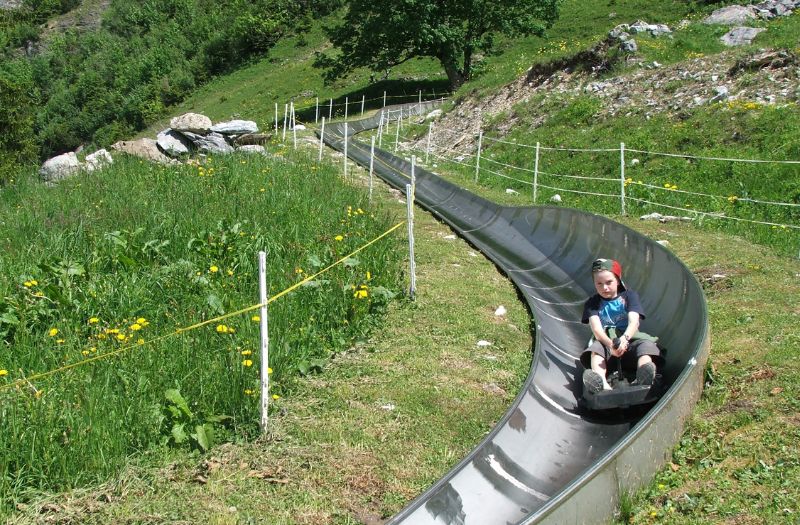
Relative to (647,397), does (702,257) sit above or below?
below

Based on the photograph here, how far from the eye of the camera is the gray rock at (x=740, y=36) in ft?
70.4

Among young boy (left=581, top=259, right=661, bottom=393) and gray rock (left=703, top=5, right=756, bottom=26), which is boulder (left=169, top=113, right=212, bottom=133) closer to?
gray rock (left=703, top=5, right=756, bottom=26)

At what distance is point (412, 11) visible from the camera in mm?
38031

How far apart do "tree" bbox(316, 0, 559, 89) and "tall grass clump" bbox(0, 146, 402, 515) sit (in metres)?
27.0

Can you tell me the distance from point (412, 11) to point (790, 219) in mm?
29315

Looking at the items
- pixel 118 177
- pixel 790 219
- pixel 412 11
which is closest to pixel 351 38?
pixel 412 11

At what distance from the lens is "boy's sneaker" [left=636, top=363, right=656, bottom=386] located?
19.3ft

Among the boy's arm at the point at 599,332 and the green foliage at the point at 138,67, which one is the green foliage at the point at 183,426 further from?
the green foliage at the point at 138,67

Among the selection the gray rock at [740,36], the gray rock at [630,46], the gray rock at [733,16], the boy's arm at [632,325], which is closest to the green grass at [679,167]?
the gray rock at [630,46]

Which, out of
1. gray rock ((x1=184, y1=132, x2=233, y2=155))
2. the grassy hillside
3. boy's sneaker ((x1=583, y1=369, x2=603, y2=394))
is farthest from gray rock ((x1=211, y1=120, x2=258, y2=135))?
boy's sneaker ((x1=583, y1=369, x2=603, y2=394))

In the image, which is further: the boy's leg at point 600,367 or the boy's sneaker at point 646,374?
the boy's leg at point 600,367

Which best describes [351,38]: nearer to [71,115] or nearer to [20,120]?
[20,120]

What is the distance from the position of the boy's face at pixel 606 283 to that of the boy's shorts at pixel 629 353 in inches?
19.0

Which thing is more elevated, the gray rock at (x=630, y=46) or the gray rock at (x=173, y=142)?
the gray rock at (x=630, y=46)
